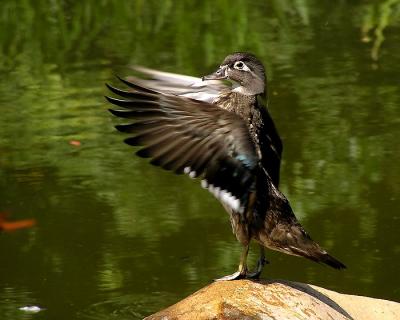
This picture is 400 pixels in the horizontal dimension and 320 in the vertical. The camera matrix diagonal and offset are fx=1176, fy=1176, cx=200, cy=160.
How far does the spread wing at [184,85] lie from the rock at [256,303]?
3.57 ft

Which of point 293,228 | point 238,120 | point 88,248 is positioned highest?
point 238,120

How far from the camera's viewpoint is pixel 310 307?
18.0 ft

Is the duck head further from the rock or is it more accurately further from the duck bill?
the rock

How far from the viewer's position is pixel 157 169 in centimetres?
880

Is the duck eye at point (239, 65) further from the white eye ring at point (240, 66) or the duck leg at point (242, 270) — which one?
the duck leg at point (242, 270)

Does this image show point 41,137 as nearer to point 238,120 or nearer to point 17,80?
point 17,80

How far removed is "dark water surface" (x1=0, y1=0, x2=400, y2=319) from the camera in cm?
712

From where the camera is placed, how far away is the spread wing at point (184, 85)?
624 cm

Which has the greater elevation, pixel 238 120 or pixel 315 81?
pixel 238 120

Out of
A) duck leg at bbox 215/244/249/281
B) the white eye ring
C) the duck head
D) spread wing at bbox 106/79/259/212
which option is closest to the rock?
duck leg at bbox 215/244/249/281

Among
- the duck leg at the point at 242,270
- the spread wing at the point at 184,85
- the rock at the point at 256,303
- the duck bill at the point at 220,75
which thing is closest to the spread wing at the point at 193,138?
the duck leg at the point at 242,270

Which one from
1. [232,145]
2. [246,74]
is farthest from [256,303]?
[246,74]

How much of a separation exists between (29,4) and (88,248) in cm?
569

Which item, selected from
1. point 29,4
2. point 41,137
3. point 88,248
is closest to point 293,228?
point 88,248
